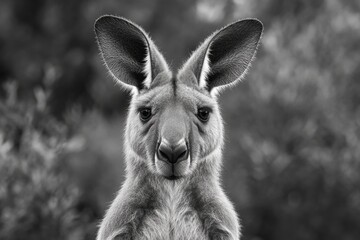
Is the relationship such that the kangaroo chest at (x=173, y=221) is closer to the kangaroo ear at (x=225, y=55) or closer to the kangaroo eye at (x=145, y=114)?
the kangaroo eye at (x=145, y=114)

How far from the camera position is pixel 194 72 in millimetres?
5086

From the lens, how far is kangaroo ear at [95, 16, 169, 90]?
504 centimetres

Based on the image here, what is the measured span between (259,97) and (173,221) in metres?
16.0

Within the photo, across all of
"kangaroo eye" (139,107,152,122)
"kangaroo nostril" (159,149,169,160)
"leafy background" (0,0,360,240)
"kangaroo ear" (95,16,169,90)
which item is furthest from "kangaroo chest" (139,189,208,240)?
"leafy background" (0,0,360,240)

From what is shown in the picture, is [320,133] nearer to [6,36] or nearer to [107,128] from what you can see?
[107,128]

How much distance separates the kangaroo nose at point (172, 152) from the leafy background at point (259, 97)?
11.9 meters

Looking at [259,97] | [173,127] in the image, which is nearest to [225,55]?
[173,127]

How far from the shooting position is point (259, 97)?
67.1ft

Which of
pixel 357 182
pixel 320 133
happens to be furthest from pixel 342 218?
pixel 320 133

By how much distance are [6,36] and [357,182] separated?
1106 centimetres

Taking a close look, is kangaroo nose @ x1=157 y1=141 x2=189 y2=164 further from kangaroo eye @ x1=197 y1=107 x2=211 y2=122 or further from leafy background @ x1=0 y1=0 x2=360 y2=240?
leafy background @ x1=0 y1=0 x2=360 y2=240

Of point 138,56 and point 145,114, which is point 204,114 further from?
point 138,56

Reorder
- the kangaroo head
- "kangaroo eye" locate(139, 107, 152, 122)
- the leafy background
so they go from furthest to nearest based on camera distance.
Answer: the leafy background < "kangaroo eye" locate(139, 107, 152, 122) < the kangaroo head

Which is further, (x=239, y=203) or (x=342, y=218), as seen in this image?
(x=342, y=218)
